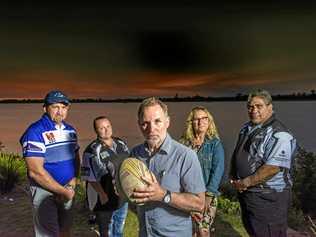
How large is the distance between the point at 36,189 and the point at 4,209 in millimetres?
4912

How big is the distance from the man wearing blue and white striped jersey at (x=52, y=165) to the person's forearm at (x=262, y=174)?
1.70 meters

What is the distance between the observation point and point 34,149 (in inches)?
197

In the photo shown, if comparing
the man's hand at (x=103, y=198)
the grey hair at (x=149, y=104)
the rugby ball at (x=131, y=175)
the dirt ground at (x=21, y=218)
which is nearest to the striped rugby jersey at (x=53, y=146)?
the man's hand at (x=103, y=198)

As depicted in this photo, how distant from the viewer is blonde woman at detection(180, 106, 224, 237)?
209 inches

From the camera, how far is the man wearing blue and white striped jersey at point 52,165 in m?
5.03

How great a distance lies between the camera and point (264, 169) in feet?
15.8

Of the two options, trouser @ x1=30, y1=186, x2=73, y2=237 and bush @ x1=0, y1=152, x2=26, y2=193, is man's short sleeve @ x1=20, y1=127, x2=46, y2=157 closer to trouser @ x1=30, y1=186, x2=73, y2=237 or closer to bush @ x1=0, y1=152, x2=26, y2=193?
trouser @ x1=30, y1=186, x2=73, y2=237

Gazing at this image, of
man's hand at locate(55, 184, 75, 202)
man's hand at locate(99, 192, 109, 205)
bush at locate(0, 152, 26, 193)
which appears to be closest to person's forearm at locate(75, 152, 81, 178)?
man's hand at locate(55, 184, 75, 202)

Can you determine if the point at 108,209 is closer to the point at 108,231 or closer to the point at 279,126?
the point at 108,231

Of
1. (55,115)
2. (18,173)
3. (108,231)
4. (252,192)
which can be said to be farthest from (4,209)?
(252,192)

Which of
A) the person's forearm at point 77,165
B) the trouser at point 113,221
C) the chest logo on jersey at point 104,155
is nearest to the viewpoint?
the person's forearm at point 77,165

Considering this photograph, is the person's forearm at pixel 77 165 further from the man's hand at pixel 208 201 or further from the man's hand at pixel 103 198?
the man's hand at pixel 208 201

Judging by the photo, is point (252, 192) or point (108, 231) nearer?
point (252, 192)

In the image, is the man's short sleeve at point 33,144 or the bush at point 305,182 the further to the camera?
the bush at point 305,182
